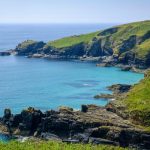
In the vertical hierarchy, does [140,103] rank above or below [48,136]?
above

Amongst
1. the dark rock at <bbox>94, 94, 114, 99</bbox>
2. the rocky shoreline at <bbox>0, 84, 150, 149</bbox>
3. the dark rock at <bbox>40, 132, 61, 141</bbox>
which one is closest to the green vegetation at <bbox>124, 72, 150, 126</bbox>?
the rocky shoreline at <bbox>0, 84, 150, 149</bbox>

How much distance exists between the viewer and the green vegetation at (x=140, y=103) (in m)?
113

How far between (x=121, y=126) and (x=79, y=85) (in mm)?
81804

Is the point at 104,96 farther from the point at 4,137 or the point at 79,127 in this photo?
the point at 4,137

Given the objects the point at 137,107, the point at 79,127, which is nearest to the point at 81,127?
the point at 79,127

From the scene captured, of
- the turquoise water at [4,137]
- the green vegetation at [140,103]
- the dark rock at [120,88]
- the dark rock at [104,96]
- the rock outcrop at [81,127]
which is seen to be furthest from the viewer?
the dark rock at [120,88]

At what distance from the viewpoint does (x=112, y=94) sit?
165 m

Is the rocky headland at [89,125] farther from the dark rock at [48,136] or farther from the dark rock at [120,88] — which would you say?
the dark rock at [120,88]

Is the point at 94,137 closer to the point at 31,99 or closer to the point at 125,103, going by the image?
the point at 125,103

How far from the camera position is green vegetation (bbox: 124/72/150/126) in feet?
371

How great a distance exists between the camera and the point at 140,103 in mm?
120875

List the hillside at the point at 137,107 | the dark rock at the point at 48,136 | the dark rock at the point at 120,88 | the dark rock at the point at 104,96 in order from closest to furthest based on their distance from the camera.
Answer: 1. the dark rock at the point at 48,136
2. the hillside at the point at 137,107
3. the dark rock at the point at 104,96
4. the dark rock at the point at 120,88

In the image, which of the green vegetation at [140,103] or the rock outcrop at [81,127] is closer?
the rock outcrop at [81,127]

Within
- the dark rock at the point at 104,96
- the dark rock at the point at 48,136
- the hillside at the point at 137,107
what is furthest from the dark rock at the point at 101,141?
the dark rock at the point at 104,96
